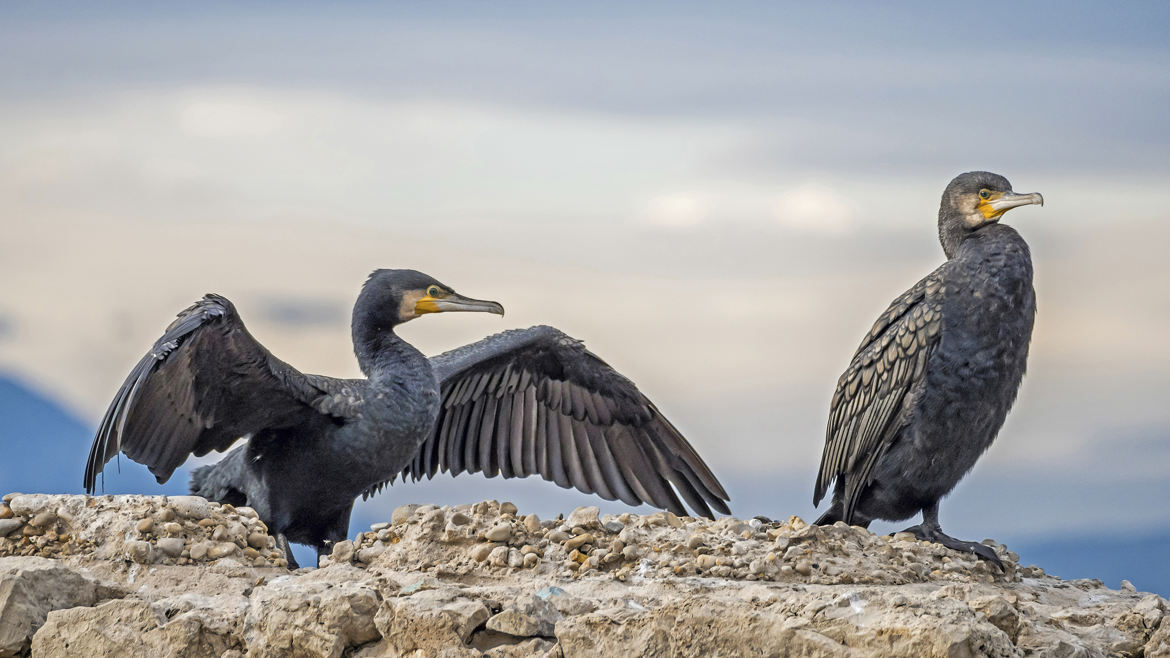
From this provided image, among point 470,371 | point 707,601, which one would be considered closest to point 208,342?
point 470,371

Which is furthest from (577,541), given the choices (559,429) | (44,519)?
(559,429)

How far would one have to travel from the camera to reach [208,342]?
8.20 meters

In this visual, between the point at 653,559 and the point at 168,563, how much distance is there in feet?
7.66

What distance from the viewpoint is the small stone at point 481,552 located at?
256 inches

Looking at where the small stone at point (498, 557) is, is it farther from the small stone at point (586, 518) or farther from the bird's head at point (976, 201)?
the bird's head at point (976, 201)

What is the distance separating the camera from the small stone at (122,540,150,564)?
22.6ft

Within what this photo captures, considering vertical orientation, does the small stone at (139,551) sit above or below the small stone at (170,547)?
below

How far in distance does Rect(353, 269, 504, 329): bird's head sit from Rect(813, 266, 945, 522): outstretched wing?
2.10 meters

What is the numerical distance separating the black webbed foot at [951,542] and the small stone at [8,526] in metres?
4.57

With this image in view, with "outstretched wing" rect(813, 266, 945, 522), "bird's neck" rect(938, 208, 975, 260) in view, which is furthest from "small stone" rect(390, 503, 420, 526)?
"bird's neck" rect(938, 208, 975, 260)

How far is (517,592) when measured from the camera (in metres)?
6.12

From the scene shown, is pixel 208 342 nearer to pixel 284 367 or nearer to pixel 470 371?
pixel 284 367

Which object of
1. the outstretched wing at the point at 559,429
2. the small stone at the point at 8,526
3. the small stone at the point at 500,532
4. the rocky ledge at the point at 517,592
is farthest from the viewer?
the outstretched wing at the point at 559,429

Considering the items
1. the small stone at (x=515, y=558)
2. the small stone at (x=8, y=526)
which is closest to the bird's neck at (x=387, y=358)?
the small stone at (x=8, y=526)
